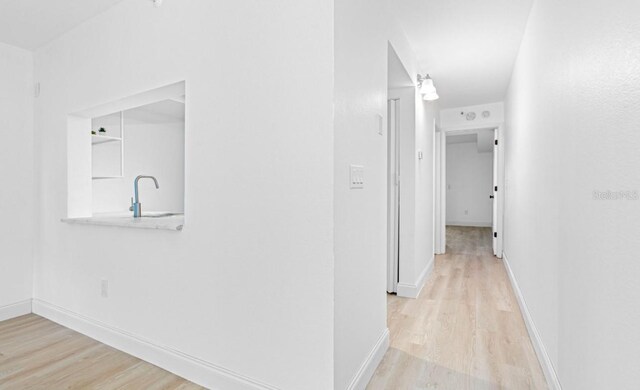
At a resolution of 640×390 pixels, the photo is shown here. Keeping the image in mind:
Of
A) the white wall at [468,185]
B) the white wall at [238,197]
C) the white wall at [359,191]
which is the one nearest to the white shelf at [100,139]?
the white wall at [238,197]

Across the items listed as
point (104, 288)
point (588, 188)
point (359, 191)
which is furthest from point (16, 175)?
point (588, 188)

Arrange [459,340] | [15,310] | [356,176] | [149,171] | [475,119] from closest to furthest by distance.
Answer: [356,176], [459,340], [15,310], [149,171], [475,119]

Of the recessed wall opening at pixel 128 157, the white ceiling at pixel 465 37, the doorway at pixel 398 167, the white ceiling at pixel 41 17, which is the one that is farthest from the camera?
the doorway at pixel 398 167

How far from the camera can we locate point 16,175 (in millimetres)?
3029

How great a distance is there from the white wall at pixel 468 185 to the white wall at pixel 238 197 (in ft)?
30.0

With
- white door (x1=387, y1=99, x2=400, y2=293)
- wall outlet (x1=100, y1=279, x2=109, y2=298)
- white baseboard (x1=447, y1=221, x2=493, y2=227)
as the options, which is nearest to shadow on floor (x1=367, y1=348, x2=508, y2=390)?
white door (x1=387, y1=99, x2=400, y2=293)

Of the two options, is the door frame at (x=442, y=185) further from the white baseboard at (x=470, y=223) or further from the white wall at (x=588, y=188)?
the white baseboard at (x=470, y=223)

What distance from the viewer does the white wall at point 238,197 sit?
1.53 metres

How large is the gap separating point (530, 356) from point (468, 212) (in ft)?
27.0

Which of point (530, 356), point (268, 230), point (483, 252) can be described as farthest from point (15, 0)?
point (483, 252)

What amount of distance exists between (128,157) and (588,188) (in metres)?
5.01

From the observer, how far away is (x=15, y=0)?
2307 millimetres

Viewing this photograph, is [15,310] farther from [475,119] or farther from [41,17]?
[475,119]

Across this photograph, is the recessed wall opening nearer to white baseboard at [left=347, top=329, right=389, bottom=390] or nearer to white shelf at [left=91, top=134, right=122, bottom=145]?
white shelf at [left=91, top=134, right=122, bottom=145]
